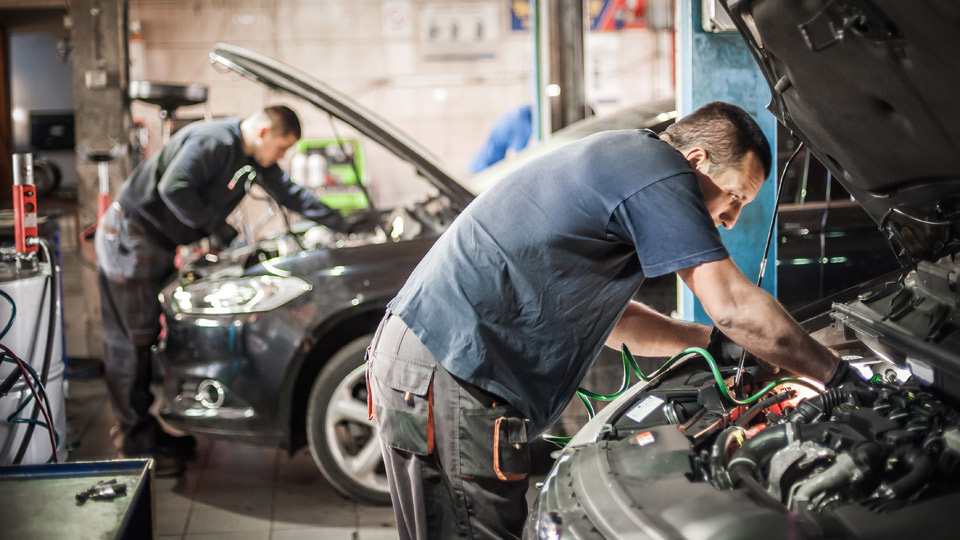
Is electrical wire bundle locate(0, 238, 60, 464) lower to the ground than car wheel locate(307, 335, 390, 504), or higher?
higher

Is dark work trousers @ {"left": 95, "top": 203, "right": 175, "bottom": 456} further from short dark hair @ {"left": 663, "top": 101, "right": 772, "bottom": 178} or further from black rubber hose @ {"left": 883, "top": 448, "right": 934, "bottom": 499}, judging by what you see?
black rubber hose @ {"left": 883, "top": 448, "right": 934, "bottom": 499}

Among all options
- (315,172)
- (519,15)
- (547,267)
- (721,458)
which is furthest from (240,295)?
(519,15)

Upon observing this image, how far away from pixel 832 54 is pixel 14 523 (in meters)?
2.10

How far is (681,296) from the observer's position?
3.49m

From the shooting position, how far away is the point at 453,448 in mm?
1917

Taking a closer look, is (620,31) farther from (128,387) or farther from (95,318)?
(128,387)

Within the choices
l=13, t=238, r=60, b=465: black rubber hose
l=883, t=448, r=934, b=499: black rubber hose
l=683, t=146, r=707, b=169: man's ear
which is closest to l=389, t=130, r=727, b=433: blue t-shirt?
l=683, t=146, r=707, b=169: man's ear

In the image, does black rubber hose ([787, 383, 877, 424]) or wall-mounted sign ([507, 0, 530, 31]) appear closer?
black rubber hose ([787, 383, 877, 424])

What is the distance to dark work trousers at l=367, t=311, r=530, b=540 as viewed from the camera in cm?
190

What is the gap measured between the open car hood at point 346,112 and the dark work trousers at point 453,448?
1691 millimetres

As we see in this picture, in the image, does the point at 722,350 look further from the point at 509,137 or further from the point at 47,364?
the point at 509,137

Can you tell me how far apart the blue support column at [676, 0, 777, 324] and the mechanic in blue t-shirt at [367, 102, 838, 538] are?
62.1 inches

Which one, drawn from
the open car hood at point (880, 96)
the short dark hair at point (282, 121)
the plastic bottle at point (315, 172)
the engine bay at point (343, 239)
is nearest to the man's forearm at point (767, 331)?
the open car hood at point (880, 96)

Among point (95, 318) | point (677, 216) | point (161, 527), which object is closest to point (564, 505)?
point (677, 216)
